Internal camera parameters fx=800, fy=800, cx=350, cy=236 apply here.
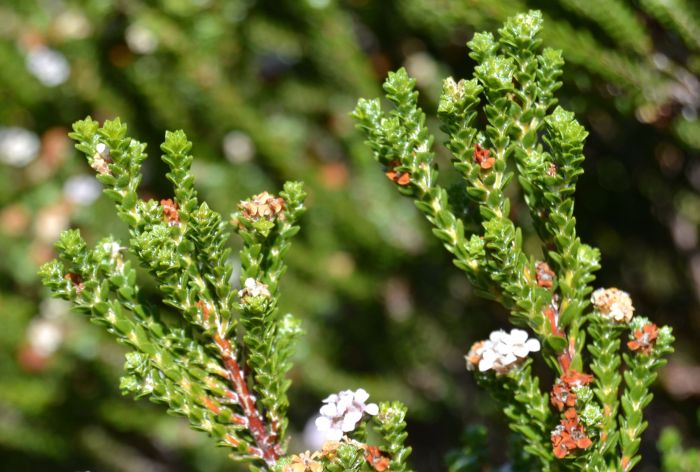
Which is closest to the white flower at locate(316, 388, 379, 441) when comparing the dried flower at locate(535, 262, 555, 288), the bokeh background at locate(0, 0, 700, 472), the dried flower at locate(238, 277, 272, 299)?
the dried flower at locate(238, 277, 272, 299)

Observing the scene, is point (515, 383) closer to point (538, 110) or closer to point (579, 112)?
point (538, 110)

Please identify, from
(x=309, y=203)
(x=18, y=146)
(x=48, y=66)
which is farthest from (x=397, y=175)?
(x=18, y=146)

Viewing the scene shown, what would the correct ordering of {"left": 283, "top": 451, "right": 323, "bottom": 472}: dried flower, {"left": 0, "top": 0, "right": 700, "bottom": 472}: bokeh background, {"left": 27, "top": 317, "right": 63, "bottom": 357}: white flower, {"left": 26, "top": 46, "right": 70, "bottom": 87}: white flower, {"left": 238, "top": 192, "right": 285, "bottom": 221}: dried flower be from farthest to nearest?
{"left": 27, "top": 317, "right": 63, "bottom": 357}: white flower, {"left": 26, "top": 46, "right": 70, "bottom": 87}: white flower, {"left": 0, "top": 0, "right": 700, "bottom": 472}: bokeh background, {"left": 238, "top": 192, "right": 285, "bottom": 221}: dried flower, {"left": 283, "top": 451, "right": 323, "bottom": 472}: dried flower

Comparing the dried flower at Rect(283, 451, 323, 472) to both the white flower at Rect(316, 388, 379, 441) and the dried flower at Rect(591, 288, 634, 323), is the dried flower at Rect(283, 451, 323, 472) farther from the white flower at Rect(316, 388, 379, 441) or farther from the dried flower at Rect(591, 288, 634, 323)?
the dried flower at Rect(591, 288, 634, 323)

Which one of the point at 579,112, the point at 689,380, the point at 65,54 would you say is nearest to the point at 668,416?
the point at 689,380

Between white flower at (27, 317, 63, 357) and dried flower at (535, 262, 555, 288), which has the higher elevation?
white flower at (27, 317, 63, 357)

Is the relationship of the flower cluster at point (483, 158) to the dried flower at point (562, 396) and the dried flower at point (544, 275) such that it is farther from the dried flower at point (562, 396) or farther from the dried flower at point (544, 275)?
the dried flower at point (562, 396)

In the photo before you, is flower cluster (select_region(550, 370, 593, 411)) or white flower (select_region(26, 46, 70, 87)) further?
white flower (select_region(26, 46, 70, 87))
